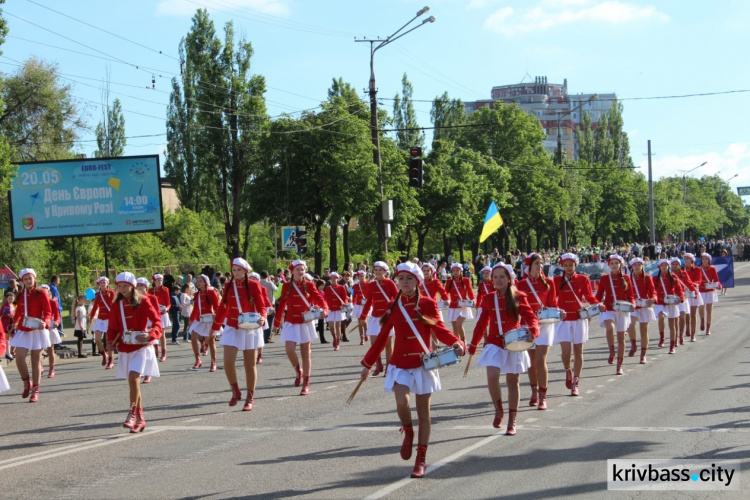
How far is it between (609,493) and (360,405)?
18.2ft

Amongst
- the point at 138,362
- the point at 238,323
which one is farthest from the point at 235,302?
the point at 138,362

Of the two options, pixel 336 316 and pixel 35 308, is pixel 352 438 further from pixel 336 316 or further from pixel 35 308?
pixel 336 316

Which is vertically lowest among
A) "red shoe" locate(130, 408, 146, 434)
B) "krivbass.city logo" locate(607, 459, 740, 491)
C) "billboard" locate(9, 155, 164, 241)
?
"krivbass.city logo" locate(607, 459, 740, 491)

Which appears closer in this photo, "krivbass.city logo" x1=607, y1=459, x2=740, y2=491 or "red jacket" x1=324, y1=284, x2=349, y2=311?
"krivbass.city logo" x1=607, y1=459, x2=740, y2=491

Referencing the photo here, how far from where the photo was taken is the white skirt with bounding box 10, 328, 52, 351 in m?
14.3

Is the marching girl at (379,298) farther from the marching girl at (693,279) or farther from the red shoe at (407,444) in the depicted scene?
the marching girl at (693,279)

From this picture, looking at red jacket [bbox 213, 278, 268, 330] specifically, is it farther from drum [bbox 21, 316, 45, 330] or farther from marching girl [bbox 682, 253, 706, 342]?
marching girl [bbox 682, 253, 706, 342]

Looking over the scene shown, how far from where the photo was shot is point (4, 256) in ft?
125

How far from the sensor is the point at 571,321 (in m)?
13.0

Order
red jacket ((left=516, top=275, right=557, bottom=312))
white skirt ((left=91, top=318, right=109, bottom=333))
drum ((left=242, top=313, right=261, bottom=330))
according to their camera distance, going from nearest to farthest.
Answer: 1. red jacket ((left=516, top=275, right=557, bottom=312))
2. drum ((left=242, top=313, right=261, bottom=330))
3. white skirt ((left=91, top=318, right=109, bottom=333))

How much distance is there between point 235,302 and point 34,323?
395cm

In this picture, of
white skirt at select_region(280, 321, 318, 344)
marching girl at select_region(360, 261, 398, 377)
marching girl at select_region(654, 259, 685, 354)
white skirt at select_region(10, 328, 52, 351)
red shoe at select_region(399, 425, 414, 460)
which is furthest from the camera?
marching girl at select_region(654, 259, 685, 354)

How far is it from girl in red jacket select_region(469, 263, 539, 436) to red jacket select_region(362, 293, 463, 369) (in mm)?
1502

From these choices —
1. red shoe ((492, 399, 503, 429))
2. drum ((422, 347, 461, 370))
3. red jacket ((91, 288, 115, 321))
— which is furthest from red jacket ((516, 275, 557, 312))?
red jacket ((91, 288, 115, 321))
